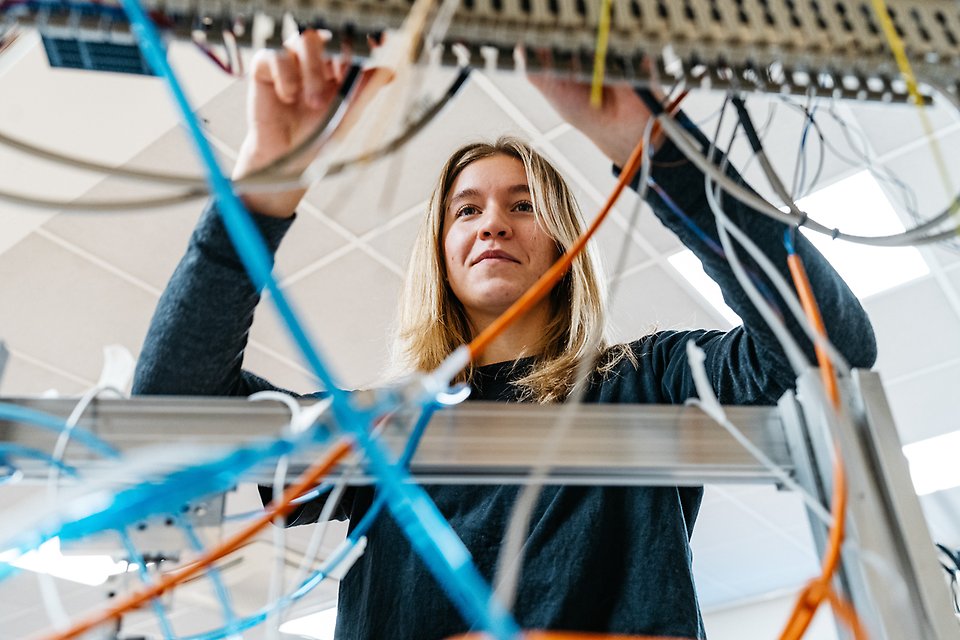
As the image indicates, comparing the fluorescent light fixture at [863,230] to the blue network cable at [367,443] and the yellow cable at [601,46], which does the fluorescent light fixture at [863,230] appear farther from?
the blue network cable at [367,443]

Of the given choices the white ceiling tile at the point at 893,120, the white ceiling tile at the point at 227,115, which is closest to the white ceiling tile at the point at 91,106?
the white ceiling tile at the point at 227,115

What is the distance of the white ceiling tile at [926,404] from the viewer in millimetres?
2920

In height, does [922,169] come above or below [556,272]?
above

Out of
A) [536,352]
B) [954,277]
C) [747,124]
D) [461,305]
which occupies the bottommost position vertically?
[747,124]

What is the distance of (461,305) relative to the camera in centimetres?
110

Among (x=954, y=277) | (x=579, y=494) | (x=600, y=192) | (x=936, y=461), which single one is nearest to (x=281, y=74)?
(x=579, y=494)

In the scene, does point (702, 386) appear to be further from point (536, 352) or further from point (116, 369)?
point (536, 352)

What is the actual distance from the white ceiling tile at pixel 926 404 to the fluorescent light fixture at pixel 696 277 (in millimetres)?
890

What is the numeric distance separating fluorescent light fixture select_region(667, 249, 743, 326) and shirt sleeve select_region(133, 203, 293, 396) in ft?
6.00

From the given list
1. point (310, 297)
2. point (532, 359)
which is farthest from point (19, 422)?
point (310, 297)

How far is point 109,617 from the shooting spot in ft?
1.16

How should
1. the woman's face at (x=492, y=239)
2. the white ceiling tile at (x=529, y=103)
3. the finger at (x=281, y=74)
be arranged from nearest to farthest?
1. the finger at (x=281, y=74)
2. the woman's face at (x=492, y=239)
3. the white ceiling tile at (x=529, y=103)

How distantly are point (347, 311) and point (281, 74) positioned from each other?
2.08 meters

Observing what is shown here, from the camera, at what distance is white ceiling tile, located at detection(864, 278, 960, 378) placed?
2.51 metres
